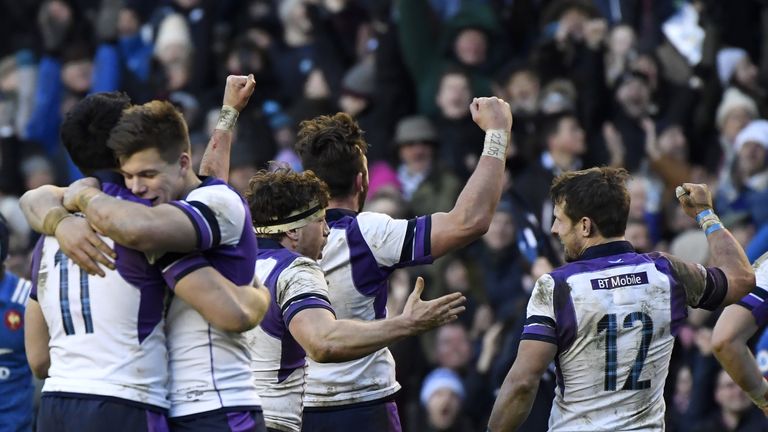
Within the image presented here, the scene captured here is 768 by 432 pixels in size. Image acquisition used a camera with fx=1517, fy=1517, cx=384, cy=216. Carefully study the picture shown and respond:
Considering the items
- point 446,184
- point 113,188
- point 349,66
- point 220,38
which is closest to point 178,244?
point 113,188

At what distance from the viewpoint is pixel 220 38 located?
15.5m

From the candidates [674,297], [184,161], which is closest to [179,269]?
[184,161]

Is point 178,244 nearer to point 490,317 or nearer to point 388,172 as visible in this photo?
point 490,317

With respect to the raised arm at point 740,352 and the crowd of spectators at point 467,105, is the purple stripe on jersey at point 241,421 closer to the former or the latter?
the raised arm at point 740,352

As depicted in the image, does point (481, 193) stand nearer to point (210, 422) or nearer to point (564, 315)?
point (564, 315)

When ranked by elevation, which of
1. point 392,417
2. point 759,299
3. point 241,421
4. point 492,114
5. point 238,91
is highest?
point 238,91

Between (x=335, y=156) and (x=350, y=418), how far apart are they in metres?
1.20

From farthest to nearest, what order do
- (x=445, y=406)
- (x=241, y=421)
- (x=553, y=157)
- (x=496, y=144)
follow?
(x=553, y=157) → (x=445, y=406) → (x=496, y=144) → (x=241, y=421)

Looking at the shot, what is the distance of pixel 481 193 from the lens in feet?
21.2

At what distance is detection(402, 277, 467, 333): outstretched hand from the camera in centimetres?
573

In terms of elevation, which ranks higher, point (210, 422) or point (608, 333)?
point (608, 333)

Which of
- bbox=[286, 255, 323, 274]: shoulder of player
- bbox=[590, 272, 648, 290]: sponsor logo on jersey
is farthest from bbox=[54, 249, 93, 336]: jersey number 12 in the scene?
bbox=[590, 272, 648, 290]: sponsor logo on jersey

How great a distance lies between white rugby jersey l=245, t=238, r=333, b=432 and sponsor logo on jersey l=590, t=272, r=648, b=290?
1.16 metres

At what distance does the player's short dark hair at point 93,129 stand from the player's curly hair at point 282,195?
2.96 feet
